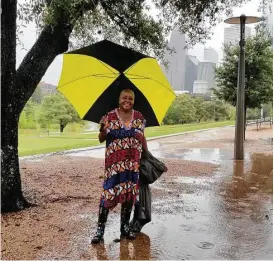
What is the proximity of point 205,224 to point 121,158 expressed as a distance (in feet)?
6.01

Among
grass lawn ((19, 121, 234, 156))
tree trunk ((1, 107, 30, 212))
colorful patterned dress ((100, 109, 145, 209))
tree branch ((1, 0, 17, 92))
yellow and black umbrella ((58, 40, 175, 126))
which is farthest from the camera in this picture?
grass lawn ((19, 121, 234, 156))

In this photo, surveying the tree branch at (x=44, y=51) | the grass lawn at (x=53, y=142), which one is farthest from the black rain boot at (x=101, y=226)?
the grass lawn at (x=53, y=142)

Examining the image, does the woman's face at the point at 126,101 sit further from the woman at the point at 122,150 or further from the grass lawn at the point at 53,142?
the grass lawn at the point at 53,142

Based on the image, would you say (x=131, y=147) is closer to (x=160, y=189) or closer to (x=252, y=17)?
(x=160, y=189)

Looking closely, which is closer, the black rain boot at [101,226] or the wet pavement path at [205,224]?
the wet pavement path at [205,224]

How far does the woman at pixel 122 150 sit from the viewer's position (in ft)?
14.1

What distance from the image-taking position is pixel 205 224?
17.6 ft

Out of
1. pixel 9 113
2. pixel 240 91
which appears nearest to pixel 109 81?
pixel 9 113

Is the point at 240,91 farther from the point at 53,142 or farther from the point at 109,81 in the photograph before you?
the point at 53,142

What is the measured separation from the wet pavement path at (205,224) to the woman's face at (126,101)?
5.20ft

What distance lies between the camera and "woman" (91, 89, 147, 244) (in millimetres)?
4285

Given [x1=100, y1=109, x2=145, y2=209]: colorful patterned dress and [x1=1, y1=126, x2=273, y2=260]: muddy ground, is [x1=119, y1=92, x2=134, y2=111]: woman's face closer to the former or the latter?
[x1=100, y1=109, x2=145, y2=209]: colorful patterned dress

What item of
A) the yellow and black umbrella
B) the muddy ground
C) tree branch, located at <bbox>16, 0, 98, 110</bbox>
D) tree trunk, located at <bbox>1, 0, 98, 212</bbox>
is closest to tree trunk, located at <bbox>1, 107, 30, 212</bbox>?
tree trunk, located at <bbox>1, 0, 98, 212</bbox>

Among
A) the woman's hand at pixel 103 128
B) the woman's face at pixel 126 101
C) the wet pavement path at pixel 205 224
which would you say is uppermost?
the woman's face at pixel 126 101
